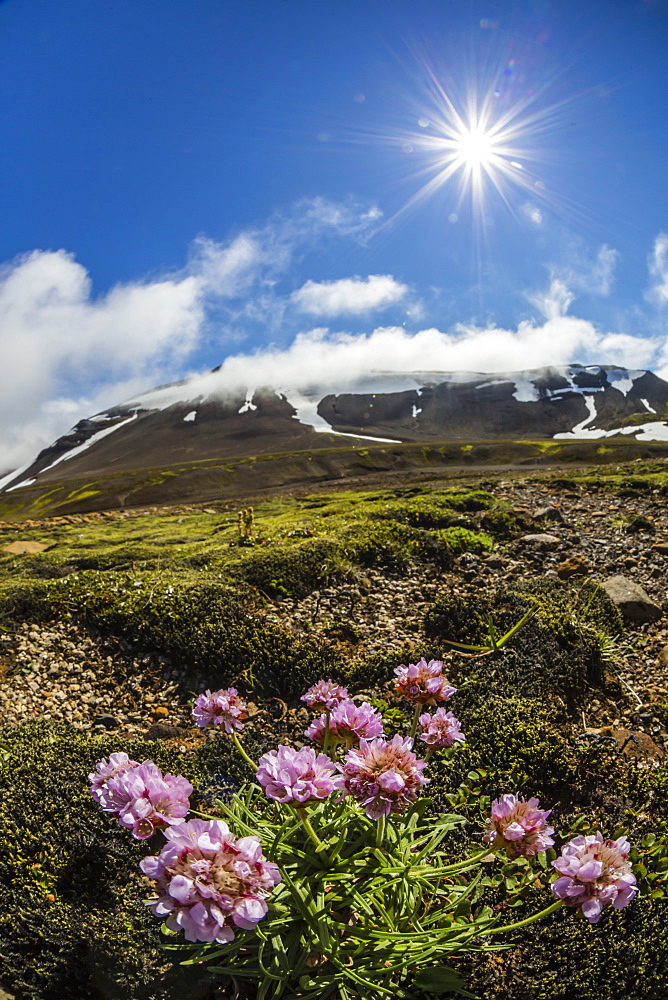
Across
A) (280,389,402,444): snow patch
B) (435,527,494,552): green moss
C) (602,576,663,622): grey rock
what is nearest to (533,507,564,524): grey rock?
(435,527,494,552): green moss

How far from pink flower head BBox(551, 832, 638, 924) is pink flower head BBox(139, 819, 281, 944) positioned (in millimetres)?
1169

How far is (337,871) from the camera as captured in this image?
262 cm

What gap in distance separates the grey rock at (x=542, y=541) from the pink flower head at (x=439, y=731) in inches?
295

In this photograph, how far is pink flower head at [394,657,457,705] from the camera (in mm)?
3182

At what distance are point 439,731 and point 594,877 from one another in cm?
109

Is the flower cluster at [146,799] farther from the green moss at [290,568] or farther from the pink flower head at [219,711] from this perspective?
the green moss at [290,568]

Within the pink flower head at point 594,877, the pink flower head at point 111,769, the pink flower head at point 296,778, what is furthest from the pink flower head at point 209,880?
the pink flower head at point 594,877

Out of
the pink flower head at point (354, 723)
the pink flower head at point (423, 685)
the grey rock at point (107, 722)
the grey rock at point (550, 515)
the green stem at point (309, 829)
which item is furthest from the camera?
the grey rock at point (550, 515)

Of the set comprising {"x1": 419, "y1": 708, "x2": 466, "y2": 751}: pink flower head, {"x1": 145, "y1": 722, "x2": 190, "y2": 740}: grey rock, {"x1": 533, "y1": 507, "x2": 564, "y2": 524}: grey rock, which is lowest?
{"x1": 145, "y1": 722, "x2": 190, "y2": 740}: grey rock

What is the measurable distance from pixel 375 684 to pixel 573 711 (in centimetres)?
207

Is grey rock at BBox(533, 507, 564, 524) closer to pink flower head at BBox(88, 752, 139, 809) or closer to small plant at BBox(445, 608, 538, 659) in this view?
small plant at BBox(445, 608, 538, 659)

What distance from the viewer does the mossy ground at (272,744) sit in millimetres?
2875

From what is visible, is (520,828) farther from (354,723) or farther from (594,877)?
(354,723)

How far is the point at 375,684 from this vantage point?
5.84 meters
